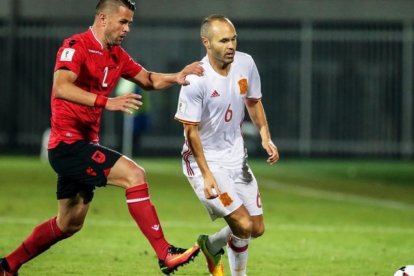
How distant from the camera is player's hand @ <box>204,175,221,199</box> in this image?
379 inches

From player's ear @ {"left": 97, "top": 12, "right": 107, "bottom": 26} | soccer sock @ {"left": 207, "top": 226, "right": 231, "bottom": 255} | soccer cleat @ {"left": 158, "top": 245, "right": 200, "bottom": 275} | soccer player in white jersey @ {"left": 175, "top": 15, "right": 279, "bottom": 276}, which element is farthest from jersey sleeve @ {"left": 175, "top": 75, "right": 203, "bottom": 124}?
soccer sock @ {"left": 207, "top": 226, "right": 231, "bottom": 255}

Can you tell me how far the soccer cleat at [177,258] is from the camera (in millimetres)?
9445

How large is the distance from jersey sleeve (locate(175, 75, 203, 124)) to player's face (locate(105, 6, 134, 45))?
0.68m

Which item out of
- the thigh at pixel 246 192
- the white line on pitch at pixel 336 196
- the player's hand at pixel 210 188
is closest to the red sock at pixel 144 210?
the player's hand at pixel 210 188

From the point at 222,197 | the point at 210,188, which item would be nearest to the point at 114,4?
the point at 210,188

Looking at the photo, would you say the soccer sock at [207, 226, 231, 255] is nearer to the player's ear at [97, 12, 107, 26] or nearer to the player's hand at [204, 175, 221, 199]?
the player's hand at [204, 175, 221, 199]

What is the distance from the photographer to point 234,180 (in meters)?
10.1

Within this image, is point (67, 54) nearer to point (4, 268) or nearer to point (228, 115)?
point (228, 115)

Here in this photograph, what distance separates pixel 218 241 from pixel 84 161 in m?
1.52

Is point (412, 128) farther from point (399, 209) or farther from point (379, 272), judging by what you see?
point (379, 272)

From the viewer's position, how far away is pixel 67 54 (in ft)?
31.7

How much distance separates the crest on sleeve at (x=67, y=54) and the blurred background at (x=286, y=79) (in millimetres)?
21511

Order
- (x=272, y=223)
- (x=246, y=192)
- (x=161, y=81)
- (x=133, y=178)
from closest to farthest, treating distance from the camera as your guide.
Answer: (x=133, y=178) < (x=246, y=192) < (x=161, y=81) < (x=272, y=223)

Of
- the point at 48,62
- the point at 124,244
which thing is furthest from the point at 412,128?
the point at 124,244
